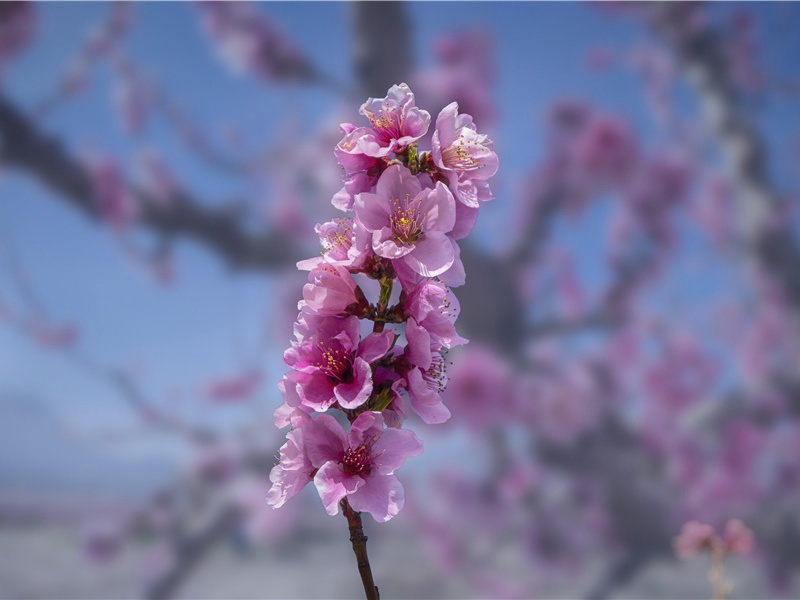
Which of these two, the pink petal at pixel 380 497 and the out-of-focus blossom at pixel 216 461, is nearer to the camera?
the pink petal at pixel 380 497

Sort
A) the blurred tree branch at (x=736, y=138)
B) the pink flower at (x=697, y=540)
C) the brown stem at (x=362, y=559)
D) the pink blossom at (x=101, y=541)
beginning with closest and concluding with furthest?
the brown stem at (x=362, y=559), the pink flower at (x=697, y=540), the pink blossom at (x=101, y=541), the blurred tree branch at (x=736, y=138)

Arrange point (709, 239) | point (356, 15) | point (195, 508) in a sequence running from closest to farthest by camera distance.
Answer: point (356, 15), point (195, 508), point (709, 239)

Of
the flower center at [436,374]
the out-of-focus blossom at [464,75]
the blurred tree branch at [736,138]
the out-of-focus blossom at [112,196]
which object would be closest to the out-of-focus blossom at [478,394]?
the out-of-focus blossom at [464,75]

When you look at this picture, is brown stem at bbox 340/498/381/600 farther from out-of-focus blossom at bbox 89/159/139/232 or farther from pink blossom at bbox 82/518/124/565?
pink blossom at bbox 82/518/124/565

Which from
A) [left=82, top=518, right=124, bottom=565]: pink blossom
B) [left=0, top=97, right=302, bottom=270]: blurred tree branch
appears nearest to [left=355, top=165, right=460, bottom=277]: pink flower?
[left=0, top=97, right=302, bottom=270]: blurred tree branch

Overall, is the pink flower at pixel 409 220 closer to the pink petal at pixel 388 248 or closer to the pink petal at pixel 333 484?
the pink petal at pixel 388 248

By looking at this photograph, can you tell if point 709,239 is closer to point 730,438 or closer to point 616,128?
point 616,128

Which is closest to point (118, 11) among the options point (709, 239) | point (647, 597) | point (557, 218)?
point (557, 218)
